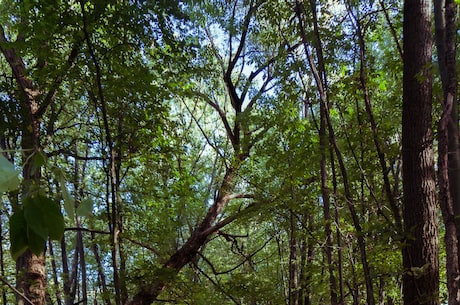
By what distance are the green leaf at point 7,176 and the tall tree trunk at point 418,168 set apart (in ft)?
7.31

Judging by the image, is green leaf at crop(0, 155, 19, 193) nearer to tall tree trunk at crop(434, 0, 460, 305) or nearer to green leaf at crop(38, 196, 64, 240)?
green leaf at crop(38, 196, 64, 240)

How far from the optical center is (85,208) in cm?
54

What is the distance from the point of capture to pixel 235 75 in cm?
702

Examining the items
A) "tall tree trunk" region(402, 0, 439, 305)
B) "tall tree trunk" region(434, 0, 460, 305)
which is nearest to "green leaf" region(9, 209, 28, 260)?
"tall tree trunk" region(434, 0, 460, 305)

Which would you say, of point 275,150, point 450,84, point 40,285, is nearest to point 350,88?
point 275,150

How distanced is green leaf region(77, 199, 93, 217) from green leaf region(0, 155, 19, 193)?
0.41ft

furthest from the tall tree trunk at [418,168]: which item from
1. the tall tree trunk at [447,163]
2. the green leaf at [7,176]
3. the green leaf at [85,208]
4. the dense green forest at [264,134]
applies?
the green leaf at [7,176]

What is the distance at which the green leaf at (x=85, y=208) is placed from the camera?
21.0 inches

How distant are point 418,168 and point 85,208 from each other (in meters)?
2.28

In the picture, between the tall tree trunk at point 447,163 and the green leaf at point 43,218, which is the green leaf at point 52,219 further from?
the tall tree trunk at point 447,163

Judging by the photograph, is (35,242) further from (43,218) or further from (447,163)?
(447,163)

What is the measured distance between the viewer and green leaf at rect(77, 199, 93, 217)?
535 millimetres

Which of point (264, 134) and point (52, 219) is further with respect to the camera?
point (264, 134)

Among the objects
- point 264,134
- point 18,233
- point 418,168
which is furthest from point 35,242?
point 264,134
